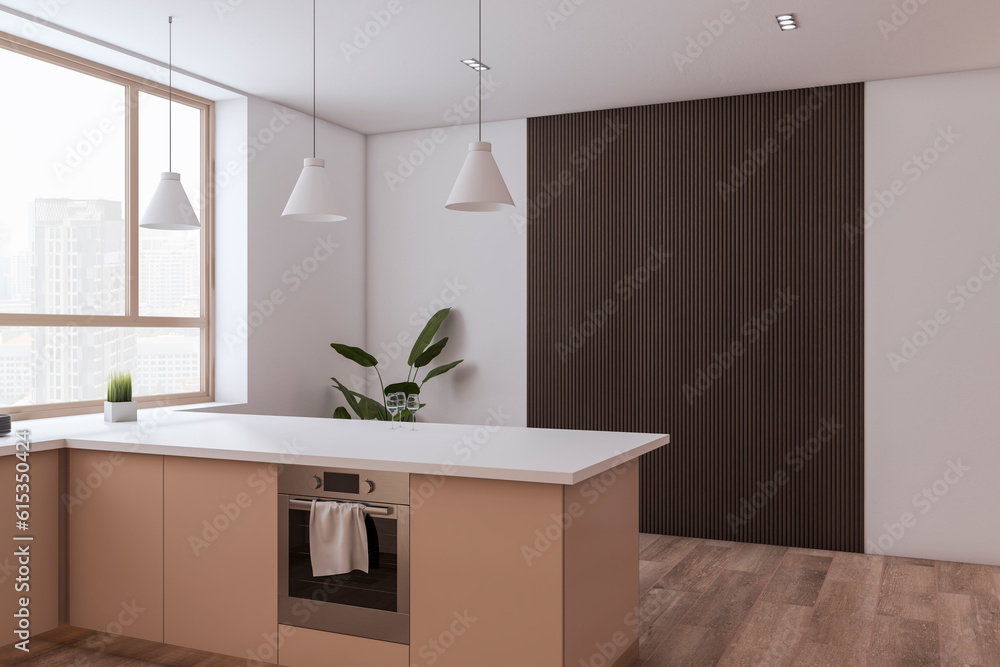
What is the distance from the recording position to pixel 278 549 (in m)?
2.85

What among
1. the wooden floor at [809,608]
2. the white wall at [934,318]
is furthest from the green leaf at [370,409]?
the white wall at [934,318]

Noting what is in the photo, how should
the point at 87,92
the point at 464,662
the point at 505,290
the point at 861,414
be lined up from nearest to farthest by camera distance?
the point at 464,662 → the point at 87,92 → the point at 861,414 → the point at 505,290

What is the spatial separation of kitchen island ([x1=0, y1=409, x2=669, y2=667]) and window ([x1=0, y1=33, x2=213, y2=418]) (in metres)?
0.62

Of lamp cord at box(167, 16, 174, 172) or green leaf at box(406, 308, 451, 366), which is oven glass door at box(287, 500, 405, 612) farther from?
green leaf at box(406, 308, 451, 366)

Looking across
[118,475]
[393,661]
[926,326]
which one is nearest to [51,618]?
[118,475]

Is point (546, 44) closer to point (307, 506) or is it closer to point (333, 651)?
point (307, 506)

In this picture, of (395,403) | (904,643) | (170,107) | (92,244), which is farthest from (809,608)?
(170,107)

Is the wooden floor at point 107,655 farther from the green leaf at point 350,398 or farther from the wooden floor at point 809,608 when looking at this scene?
the green leaf at point 350,398

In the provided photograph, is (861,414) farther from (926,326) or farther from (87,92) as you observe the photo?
(87,92)

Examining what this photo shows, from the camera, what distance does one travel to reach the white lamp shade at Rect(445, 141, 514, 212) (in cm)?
286

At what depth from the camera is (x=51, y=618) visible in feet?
10.5

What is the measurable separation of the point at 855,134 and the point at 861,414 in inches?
63.0

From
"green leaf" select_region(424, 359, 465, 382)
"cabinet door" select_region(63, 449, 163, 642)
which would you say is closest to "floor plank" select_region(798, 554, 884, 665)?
"cabinet door" select_region(63, 449, 163, 642)

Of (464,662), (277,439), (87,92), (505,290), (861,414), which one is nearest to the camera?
(464,662)
